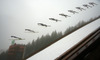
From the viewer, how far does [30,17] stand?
2.66 meters

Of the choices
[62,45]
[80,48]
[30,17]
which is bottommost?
[62,45]

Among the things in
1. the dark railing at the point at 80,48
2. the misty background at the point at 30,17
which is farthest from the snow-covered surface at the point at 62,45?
Result: the dark railing at the point at 80,48

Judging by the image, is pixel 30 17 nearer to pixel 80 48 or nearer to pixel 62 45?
pixel 62 45

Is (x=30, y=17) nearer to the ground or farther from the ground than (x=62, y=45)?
farther from the ground

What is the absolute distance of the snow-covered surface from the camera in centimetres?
240

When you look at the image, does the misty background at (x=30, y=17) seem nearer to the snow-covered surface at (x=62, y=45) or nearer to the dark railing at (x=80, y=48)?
the snow-covered surface at (x=62, y=45)

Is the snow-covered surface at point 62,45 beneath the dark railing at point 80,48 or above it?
beneath

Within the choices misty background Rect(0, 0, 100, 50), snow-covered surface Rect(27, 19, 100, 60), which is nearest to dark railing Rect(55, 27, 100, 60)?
snow-covered surface Rect(27, 19, 100, 60)

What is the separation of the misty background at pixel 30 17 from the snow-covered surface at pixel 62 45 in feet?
0.95

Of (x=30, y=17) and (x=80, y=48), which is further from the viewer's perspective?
(x=30, y=17)

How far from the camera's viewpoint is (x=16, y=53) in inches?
93.9

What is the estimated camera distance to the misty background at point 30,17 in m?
2.43

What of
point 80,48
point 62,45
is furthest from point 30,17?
point 80,48

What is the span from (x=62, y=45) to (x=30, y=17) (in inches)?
40.9
